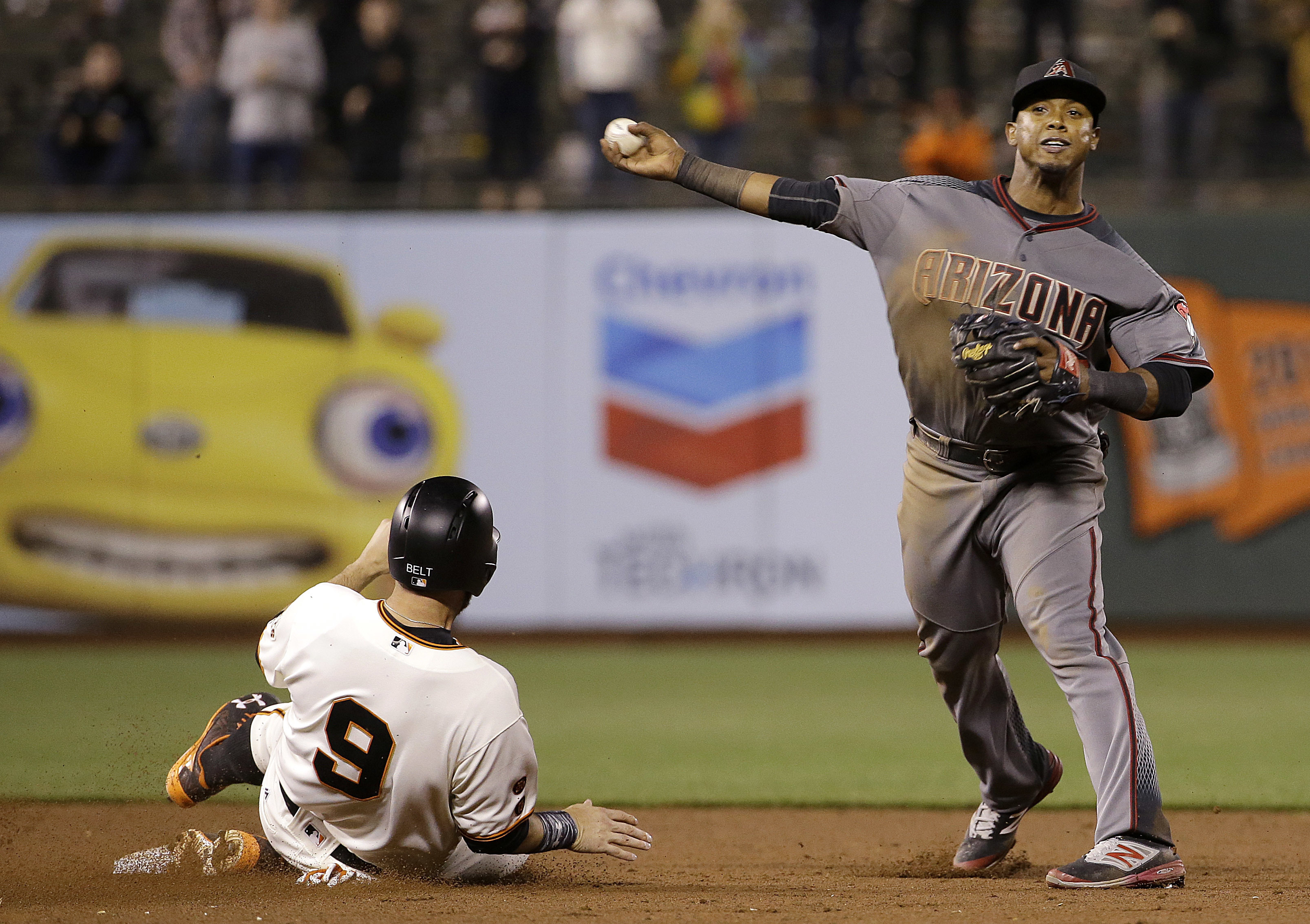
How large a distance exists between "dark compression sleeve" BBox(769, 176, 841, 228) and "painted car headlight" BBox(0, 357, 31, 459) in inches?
353

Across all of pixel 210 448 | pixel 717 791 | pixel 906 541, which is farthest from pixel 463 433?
pixel 906 541

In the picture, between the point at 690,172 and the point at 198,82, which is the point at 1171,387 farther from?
the point at 198,82

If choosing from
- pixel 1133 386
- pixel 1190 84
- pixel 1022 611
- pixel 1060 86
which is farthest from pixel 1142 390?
pixel 1190 84

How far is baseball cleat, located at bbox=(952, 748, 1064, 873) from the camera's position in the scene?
4.61m

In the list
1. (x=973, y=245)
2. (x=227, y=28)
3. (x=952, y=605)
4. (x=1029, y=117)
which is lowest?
(x=952, y=605)

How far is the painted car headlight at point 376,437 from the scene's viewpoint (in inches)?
459

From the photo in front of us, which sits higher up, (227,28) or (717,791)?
(227,28)

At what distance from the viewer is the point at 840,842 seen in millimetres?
5363

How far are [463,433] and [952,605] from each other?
7897 millimetres

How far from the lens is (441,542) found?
360cm

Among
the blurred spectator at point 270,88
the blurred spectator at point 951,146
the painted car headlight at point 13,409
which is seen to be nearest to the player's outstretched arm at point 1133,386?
the blurred spectator at point 951,146

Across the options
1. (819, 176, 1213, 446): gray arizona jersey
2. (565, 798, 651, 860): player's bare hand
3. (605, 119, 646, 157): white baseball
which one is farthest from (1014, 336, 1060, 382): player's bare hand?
(565, 798, 651, 860): player's bare hand

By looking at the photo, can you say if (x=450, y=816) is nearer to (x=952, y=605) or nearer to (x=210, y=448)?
(x=952, y=605)

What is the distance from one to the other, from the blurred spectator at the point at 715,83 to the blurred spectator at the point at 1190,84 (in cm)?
351
